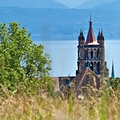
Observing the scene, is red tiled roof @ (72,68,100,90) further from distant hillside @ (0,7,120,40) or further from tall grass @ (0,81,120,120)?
distant hillside @ (0,7,120,40)

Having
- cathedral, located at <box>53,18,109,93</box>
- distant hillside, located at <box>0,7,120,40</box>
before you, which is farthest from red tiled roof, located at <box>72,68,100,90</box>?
distant hillside, located at <box>0,7,120,40</box>

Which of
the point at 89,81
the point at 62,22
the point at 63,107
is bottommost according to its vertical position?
the point at 63,107

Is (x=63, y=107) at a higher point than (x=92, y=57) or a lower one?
lower

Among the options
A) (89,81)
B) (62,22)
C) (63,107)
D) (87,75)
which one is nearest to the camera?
(63,107)

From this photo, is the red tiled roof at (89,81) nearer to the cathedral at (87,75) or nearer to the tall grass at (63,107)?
the cathedral at (87,75)

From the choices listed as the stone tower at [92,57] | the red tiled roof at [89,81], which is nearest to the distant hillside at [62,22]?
the stone tower at [92,57]

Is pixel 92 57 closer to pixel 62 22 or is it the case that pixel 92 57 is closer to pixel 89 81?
pixel 62 22

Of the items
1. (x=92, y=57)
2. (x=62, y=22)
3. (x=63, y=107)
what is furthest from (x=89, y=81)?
(x=92, y=57)
